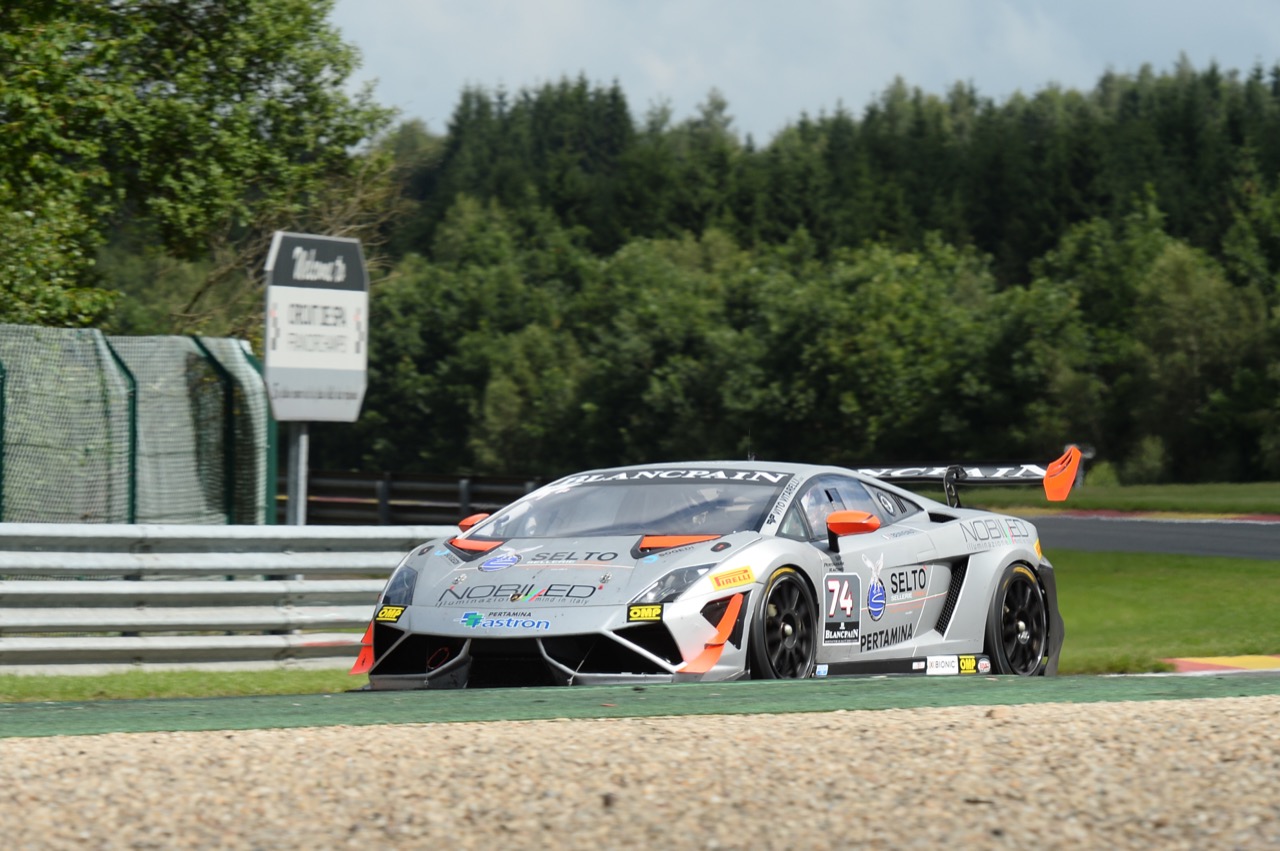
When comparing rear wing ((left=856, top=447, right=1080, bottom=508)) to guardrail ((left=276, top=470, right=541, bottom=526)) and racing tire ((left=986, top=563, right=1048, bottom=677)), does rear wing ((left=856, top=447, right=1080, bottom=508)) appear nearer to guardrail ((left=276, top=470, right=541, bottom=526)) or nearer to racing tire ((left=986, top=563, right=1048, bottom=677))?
racing tire ((left=986, top=563, right=1048, bottom=677))

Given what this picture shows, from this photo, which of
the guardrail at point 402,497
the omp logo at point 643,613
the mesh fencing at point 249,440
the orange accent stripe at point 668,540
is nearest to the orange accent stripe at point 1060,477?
the orange accent stripe at point 668,540

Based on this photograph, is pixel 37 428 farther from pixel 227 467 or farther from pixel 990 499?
pixel 990 499

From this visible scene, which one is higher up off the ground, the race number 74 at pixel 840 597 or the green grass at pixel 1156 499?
→ the race number 74 at pixel 840 597

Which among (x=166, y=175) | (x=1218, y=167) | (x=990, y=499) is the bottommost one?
(x=990, y=499)

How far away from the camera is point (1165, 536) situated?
81.4ft

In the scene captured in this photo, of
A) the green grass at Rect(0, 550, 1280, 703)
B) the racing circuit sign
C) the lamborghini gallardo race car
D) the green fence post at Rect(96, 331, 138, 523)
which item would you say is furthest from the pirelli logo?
the green fence post at Rect(96, 331, 138, 523)

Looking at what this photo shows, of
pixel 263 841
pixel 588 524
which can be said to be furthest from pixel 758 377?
pixel 263 841

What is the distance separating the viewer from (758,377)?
7431 centimetres

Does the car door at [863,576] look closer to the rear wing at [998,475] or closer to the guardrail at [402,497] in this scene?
the rear wing at [998,475]

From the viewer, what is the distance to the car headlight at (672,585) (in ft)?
25.6

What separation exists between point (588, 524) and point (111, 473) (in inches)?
211

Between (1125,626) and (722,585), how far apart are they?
948 cm

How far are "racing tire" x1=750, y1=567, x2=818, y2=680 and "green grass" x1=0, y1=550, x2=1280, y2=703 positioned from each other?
8.84 ft

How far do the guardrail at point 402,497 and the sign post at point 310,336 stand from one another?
13.0 metres
